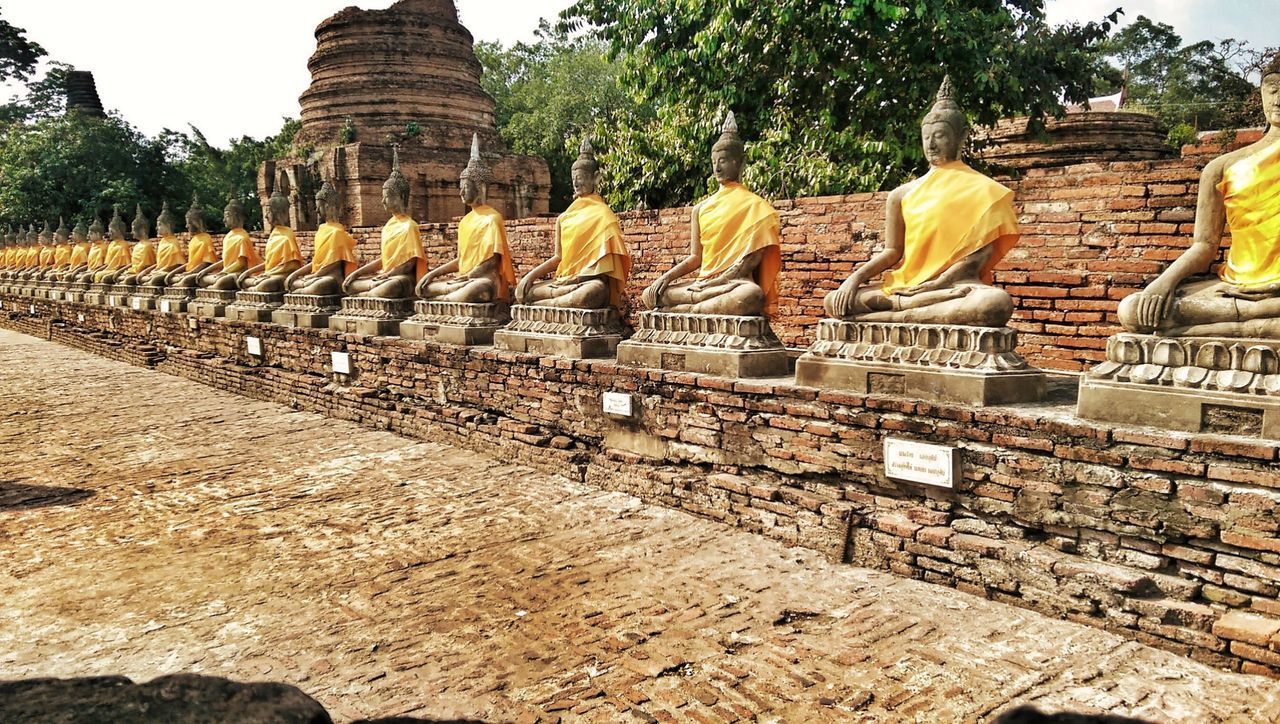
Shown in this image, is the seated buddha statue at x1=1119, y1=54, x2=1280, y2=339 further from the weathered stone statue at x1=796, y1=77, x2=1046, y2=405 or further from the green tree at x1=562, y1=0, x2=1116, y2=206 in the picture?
the green tree at x1=562, y1=0, x2=1116, y2=206

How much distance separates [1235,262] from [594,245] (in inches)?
152

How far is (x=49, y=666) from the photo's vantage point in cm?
313

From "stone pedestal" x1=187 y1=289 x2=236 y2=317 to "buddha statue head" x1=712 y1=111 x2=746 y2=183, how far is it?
25.3 ft

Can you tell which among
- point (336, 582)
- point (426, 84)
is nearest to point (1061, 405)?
point (336, 582)

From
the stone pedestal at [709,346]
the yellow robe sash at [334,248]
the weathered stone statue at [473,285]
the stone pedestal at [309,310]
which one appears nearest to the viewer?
the stone pedestal at [709,346]

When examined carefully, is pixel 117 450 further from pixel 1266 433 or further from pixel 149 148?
pixel 149 148

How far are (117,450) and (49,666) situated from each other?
4181mm

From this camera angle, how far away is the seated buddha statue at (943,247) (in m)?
3.93

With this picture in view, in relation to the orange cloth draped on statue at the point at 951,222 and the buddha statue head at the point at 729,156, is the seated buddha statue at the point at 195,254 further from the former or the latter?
the orange cloth draped on statue at the point at 951,222

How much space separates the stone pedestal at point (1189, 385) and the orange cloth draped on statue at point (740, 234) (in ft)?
6.65

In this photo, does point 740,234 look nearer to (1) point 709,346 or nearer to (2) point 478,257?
(1) point 709,346

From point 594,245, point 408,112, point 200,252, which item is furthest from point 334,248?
point 408,112

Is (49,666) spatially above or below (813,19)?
below

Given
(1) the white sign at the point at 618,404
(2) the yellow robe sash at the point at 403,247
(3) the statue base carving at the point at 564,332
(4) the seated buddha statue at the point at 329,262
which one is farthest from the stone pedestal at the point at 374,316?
(1) the white sign at the point at 618,404
